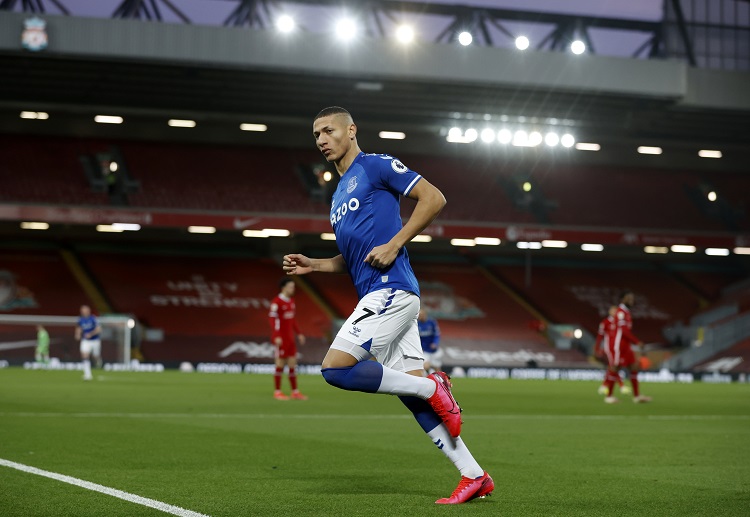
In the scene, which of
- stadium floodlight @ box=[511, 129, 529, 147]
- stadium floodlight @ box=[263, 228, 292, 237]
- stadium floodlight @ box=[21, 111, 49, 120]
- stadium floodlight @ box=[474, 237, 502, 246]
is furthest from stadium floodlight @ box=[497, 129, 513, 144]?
stadium floodlight @ box=[21, 111, 49, 120]

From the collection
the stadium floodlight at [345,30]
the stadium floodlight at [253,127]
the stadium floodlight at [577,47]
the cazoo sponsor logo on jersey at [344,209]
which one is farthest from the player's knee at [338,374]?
the stadium floodlight at [253,127]

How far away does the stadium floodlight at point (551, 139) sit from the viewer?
40.5 metres

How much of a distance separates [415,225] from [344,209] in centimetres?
62

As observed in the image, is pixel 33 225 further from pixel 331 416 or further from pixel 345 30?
pixel 331 416

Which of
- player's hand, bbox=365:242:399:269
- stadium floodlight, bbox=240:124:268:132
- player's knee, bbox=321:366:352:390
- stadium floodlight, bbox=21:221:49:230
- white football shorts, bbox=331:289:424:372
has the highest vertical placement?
stadium floodlight, bbox=240:124:268:132

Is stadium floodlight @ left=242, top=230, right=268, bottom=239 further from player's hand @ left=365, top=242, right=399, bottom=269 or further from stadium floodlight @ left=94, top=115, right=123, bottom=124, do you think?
player's hand @ left=365, top=242, right=399, bottom=269

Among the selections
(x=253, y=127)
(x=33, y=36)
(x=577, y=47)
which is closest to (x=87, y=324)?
(x=33, y=36)

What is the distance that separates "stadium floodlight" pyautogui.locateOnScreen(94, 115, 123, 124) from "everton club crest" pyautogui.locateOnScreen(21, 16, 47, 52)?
8449 millimetres

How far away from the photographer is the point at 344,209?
6785mm

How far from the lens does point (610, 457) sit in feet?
33.8

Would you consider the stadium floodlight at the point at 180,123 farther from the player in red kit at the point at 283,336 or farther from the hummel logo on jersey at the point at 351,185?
the hummel logo on jersey at the point at 351,185

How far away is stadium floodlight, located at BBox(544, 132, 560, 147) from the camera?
40.5m

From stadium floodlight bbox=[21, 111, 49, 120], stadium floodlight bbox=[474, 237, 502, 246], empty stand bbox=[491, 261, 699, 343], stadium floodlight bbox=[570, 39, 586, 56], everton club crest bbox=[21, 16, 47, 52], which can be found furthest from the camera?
empty stand bbox=[491, 261, 699, 343]

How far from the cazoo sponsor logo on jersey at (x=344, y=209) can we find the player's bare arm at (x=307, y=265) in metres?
0.30
